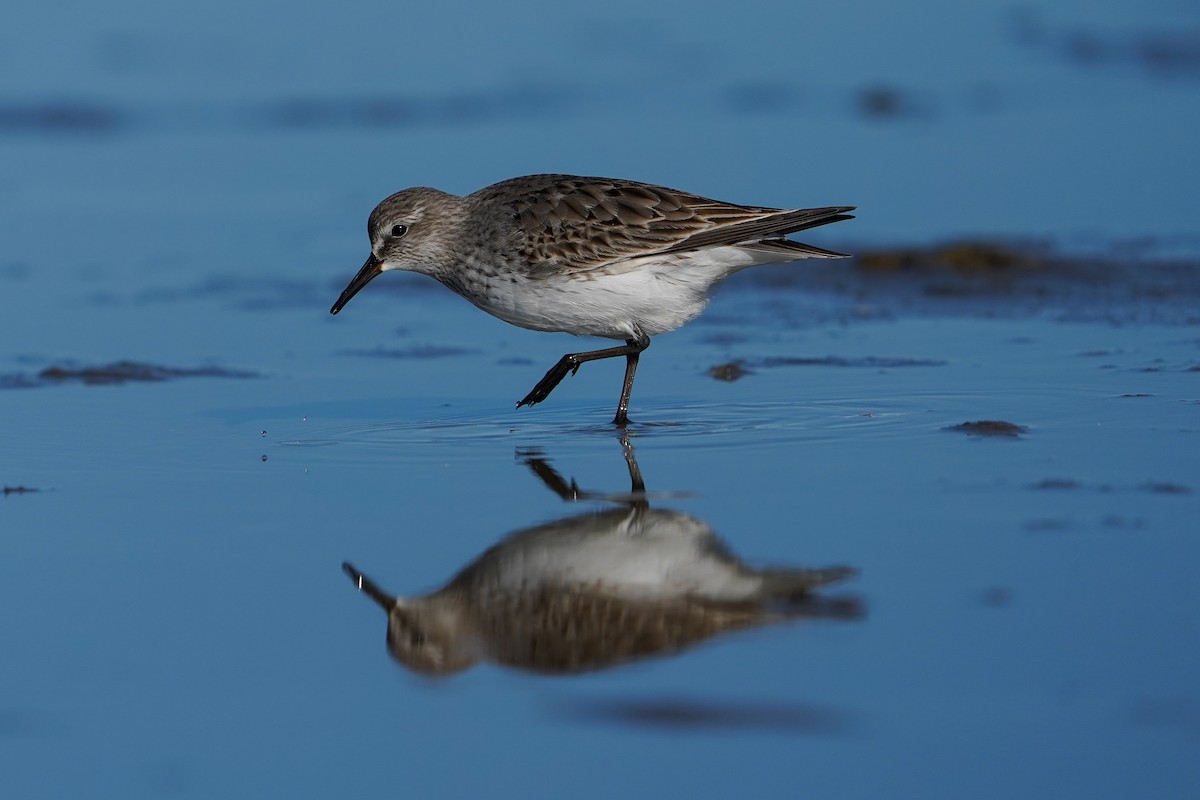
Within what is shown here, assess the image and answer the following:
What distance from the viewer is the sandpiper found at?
7.09 meters

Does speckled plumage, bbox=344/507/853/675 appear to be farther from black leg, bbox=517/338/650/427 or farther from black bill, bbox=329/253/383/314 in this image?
black bill, bbox=329/253/383/314

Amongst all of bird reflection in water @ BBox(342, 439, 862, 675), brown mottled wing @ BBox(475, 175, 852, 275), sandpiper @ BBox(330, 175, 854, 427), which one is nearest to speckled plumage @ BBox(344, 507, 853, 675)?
bird reflection in water @ BBox(342, 439, 862, 675)

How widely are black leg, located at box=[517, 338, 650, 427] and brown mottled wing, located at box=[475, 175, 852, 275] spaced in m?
0.43

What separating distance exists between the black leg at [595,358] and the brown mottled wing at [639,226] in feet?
1.42

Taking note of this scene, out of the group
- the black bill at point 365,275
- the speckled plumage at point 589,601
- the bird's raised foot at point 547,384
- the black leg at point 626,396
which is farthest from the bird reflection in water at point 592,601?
the black bill at point 365,275

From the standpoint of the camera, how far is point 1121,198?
1162 cm

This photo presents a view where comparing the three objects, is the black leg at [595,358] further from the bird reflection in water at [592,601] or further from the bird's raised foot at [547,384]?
the bird reflection in water at [592,601]

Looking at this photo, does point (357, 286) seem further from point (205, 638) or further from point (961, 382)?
point (205, 638)

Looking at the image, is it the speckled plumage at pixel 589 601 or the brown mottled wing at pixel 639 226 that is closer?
the speckled plumage at pixel 589 601

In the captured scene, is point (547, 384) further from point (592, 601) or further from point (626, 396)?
point (592, 601)

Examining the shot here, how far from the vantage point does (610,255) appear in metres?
7.14

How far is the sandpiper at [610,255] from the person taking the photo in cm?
709

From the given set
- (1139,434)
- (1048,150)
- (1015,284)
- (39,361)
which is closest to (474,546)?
(1139,434)

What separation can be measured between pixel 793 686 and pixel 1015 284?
6.24 m
